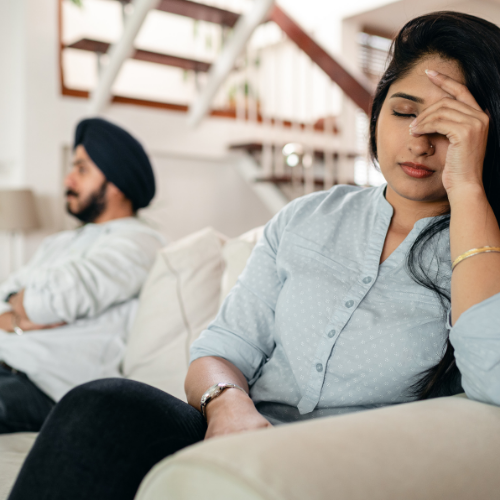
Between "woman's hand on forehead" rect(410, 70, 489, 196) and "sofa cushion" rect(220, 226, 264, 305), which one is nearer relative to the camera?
"woman's hand on forehead" rect(410, 70, 489, 196)

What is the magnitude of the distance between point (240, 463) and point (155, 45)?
545 centimetres

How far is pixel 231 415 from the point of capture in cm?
78

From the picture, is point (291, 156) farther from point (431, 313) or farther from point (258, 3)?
point (431, 313)

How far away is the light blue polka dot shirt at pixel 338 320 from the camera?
854 millimetres

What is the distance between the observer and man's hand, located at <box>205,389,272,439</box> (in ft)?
2.49

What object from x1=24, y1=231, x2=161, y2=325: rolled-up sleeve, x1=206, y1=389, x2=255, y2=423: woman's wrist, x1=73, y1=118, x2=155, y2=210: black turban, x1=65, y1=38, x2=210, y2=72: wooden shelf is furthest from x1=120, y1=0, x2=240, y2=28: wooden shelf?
x1=206, y1=389, x2=255, y2=423: woman's wrist

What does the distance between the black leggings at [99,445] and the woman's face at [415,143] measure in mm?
559

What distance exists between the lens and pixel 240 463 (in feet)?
1.49

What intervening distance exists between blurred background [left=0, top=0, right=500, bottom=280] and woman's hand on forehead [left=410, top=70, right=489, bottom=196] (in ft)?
5.45

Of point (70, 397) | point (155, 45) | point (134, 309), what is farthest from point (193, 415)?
point (155, 45)

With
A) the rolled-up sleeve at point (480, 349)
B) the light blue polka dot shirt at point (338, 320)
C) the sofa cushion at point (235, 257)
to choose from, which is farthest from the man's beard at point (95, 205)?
the rolled-up sleeve at point (480, 349)

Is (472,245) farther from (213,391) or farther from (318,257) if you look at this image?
(213,391)

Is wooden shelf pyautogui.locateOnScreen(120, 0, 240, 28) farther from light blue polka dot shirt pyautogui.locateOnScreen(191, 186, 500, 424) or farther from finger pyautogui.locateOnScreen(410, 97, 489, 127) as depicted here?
finger pyautogui.locateOnScreen(410, 97, 489, 127)

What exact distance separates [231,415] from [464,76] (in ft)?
2.20
